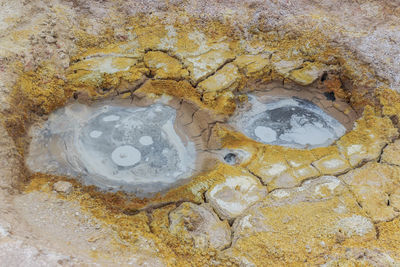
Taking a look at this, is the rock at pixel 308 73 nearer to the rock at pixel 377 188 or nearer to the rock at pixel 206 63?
the rock at pixel 206 63

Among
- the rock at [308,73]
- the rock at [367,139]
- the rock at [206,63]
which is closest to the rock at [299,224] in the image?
the rock at [367,139]

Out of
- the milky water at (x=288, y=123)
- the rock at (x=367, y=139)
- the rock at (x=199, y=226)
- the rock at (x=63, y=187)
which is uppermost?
the rock at (x=63, y=187)

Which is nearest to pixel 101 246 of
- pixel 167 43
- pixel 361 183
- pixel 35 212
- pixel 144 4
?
pixel 35 212

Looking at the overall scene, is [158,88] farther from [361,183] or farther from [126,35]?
[361,183]

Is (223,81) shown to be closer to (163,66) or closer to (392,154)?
(163,66)

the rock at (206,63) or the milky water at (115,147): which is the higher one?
the rock at (206,63)

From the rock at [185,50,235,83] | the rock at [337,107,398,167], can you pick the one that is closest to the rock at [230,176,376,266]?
the rock at [337,107,398,167]

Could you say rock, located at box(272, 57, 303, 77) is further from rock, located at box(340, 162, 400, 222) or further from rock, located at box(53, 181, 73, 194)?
rock, located at box(53, 181, 73, 194)
